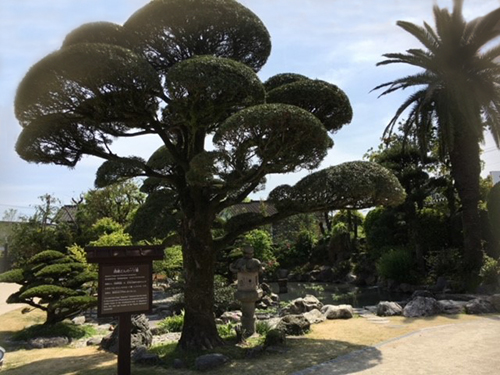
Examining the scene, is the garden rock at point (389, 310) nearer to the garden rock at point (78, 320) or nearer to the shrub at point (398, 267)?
the shrub at point (398, 267)

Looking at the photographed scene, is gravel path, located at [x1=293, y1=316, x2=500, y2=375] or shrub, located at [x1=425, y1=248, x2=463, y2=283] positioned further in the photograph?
shrub, located at [x1=425, y1=248, x2=463, y2=283]

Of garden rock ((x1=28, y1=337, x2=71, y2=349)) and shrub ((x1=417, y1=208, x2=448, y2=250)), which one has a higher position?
shrub ((x1=417, y1=208, x2=448, y2=250))

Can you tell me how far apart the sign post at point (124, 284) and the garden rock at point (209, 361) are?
4.05 feet

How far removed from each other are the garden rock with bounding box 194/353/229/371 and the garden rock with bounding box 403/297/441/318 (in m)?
6.21

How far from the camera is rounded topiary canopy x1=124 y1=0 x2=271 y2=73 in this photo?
7898 millimetres

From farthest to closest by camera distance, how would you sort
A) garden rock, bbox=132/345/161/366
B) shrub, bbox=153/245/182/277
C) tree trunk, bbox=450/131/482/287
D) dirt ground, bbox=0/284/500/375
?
shrub, bbox=153/245/182/277
tree trunk, bbox=450/131/482/287
garden rock, bbox=132/345/161/366
dirt ground, bbox=0/284/500/375

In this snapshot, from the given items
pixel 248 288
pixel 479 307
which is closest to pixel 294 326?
pixel 248 288

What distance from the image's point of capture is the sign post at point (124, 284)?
251 inches

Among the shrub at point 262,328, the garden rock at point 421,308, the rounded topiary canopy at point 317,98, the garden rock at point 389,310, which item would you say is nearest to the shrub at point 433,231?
the garden rock at point 421,308

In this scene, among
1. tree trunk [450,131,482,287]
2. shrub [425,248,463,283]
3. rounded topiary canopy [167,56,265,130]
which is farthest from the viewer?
shrub [425,248,463,283]

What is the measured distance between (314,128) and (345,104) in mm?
2021

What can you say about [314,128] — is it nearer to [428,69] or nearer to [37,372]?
[37,372]

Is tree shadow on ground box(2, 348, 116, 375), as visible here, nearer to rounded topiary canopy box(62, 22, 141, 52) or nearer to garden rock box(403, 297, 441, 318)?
rounded topiary canopy box(62, 22, 141, 52)

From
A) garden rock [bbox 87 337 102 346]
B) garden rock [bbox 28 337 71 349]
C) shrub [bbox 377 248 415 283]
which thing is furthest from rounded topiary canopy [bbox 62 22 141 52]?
shrub [bbox 377 248 415 283]
